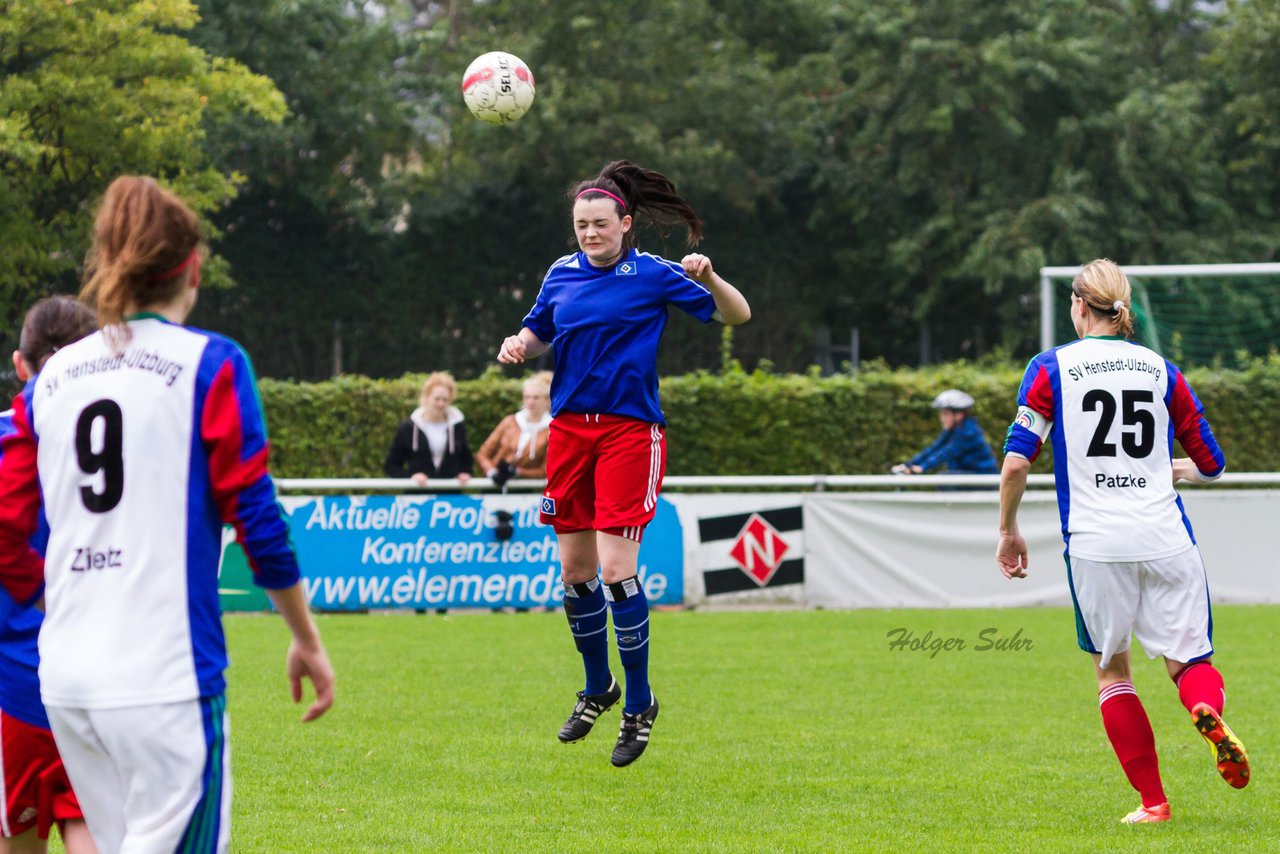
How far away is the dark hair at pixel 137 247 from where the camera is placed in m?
3.13

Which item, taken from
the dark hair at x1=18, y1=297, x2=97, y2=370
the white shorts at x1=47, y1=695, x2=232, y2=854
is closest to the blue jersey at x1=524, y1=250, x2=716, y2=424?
the dark hair at x1=18, y1=297, x2=97, y2=370

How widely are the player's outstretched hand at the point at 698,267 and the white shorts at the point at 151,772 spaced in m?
3.24

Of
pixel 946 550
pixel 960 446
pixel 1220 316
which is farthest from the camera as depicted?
pixel 1220 316

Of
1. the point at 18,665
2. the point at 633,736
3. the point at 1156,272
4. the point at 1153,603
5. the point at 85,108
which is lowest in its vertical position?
the point at 633,736

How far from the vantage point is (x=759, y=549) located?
13484mm

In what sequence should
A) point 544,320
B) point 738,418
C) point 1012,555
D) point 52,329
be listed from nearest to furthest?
point 52,329, point 1012,555, point 544,320, point 738,418

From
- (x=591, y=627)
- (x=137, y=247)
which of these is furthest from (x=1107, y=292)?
(x=137, y=247)

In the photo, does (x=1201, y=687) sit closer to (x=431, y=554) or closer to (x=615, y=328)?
(x=615, y=328)

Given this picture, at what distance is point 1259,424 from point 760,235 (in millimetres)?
20148

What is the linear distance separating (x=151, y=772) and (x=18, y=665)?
84cm

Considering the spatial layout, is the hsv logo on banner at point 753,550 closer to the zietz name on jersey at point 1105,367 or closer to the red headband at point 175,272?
the zietz name on jersey at point 1105,367

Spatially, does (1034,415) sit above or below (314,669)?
above

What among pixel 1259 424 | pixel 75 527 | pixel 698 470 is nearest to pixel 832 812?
pixel 75 527

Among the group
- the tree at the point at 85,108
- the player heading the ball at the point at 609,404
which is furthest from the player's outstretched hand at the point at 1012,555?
the tree at the point at 85,108
